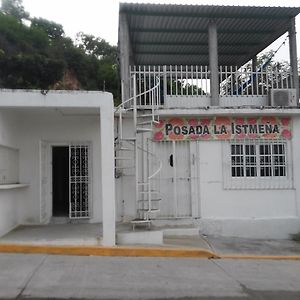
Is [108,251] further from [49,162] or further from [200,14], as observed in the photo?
[200,14]

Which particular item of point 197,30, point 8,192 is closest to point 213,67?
point 197,30

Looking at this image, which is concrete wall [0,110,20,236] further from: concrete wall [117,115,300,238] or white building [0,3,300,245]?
concrete wall [117,115,300,238]

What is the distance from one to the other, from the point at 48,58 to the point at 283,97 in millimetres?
30697

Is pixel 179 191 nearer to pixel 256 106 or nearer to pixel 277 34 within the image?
pixel 256 106

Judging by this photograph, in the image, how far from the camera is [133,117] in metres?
11.0

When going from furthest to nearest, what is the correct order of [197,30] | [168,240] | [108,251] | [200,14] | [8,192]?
[197,30]
[200,14]
[168,240]
[8,192]
[108,251]

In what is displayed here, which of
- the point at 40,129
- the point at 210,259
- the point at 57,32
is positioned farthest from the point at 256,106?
the point at 57,32

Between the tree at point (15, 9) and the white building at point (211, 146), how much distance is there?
44.4 metres

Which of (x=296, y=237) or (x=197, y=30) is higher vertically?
(x=197, y=30)

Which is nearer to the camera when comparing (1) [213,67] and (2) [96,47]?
(1) [213,67]

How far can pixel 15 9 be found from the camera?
53.3 metres

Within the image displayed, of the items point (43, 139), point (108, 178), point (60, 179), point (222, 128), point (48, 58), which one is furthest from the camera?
point (48, 58)

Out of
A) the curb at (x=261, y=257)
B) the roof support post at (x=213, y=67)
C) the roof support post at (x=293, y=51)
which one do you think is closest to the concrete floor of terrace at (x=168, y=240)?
the curb at (x=261, y=257)

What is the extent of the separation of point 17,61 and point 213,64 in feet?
90.0
